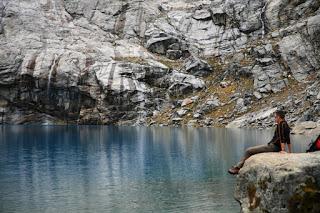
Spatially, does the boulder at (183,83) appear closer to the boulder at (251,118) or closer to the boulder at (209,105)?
the boulder at (209,105)

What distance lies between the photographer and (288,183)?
63.0 ft

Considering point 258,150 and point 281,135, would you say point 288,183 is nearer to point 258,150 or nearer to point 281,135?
point 281,135

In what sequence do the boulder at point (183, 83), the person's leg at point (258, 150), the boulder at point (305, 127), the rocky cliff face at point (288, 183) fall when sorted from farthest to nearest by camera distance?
the boulder at point (183, 83) → the boulder at point (305, 127) → the person's leg at point (258, 150) → the rocky cliff face at point (288, 183)

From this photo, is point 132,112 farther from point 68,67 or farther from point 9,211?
point 9,211

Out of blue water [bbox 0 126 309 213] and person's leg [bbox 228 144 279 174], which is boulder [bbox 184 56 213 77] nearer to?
blue water [bbox 0 126 309 213]

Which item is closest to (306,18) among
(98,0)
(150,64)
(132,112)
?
(150,64)

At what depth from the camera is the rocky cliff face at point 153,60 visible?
119 metres

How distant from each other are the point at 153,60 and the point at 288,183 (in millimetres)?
116871

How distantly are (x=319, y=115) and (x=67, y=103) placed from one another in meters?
68.1

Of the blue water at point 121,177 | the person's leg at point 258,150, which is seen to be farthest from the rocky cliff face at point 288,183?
the blue water at point 121,177

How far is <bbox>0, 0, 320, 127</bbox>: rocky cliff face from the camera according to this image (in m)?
119

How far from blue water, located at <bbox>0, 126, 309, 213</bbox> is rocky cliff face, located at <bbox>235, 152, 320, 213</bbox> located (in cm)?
796

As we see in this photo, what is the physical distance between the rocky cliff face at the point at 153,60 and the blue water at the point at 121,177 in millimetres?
47717

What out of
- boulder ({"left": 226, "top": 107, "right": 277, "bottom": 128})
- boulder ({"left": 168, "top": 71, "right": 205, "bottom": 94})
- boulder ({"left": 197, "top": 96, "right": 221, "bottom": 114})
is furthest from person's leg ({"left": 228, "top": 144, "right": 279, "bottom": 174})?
boulder ({"left": 168, "top": 71, "right": 205, "bottom": 94})
